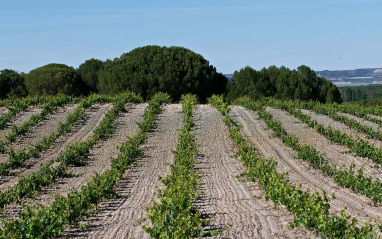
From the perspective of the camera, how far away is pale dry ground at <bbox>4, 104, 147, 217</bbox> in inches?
511

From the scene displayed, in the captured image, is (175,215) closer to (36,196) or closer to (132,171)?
(36,196)

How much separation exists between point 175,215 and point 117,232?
120cm

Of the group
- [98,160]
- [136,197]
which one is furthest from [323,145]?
[136,197]

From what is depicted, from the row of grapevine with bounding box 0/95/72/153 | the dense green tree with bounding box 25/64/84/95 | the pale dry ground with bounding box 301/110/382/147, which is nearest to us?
the row of grapevine with bounding box 0/95/72/153

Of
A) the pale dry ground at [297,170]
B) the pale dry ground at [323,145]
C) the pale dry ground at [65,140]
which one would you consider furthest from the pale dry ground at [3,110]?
the pale dry ground at [323,145]

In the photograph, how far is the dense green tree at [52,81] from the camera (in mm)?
49453

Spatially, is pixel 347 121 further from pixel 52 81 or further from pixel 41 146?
pixel 52 81

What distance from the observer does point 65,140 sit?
22.0m

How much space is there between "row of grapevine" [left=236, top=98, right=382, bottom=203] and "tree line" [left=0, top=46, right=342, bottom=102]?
17793mm

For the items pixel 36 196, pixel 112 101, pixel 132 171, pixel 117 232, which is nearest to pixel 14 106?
pixel 112 101

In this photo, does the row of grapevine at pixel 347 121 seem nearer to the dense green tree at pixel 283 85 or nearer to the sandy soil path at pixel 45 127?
the sandy soil path at pixel 45 127

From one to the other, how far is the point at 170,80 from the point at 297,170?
1112 inches

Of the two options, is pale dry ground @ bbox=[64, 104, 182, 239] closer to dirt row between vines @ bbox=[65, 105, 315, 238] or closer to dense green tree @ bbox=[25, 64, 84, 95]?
dirt row between vines @ bbox=[65, 105, 315, 238]

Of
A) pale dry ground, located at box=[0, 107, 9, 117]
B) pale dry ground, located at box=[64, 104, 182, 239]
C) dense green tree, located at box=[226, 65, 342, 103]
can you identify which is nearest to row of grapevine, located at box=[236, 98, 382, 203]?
pale dry ground, located at box=[64, 104, 182, 239]
